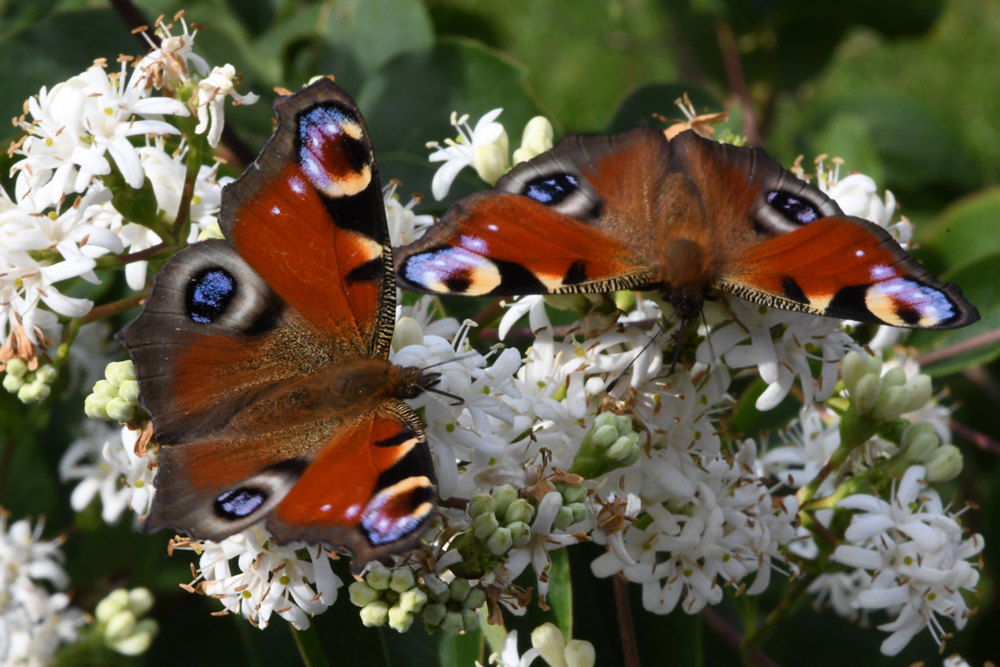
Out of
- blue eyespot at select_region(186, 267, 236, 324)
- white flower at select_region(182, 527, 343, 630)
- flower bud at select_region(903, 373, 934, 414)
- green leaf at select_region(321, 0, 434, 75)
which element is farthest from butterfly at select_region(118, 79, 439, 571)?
green leaf at select_region(321, 0, 434, 75)

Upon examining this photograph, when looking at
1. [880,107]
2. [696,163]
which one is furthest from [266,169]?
[880,107]

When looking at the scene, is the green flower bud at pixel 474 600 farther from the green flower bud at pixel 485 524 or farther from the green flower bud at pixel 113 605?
the green flower bud at pixel 113 605

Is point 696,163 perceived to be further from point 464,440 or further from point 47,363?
point 47,363

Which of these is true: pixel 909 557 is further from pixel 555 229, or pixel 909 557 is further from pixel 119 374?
pixel 119 374

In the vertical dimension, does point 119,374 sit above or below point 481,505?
above

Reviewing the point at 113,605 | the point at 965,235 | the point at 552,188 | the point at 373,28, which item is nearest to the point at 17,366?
the point at 113,605

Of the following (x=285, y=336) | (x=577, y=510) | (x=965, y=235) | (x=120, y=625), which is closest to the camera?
A: (x=577, y=510)
